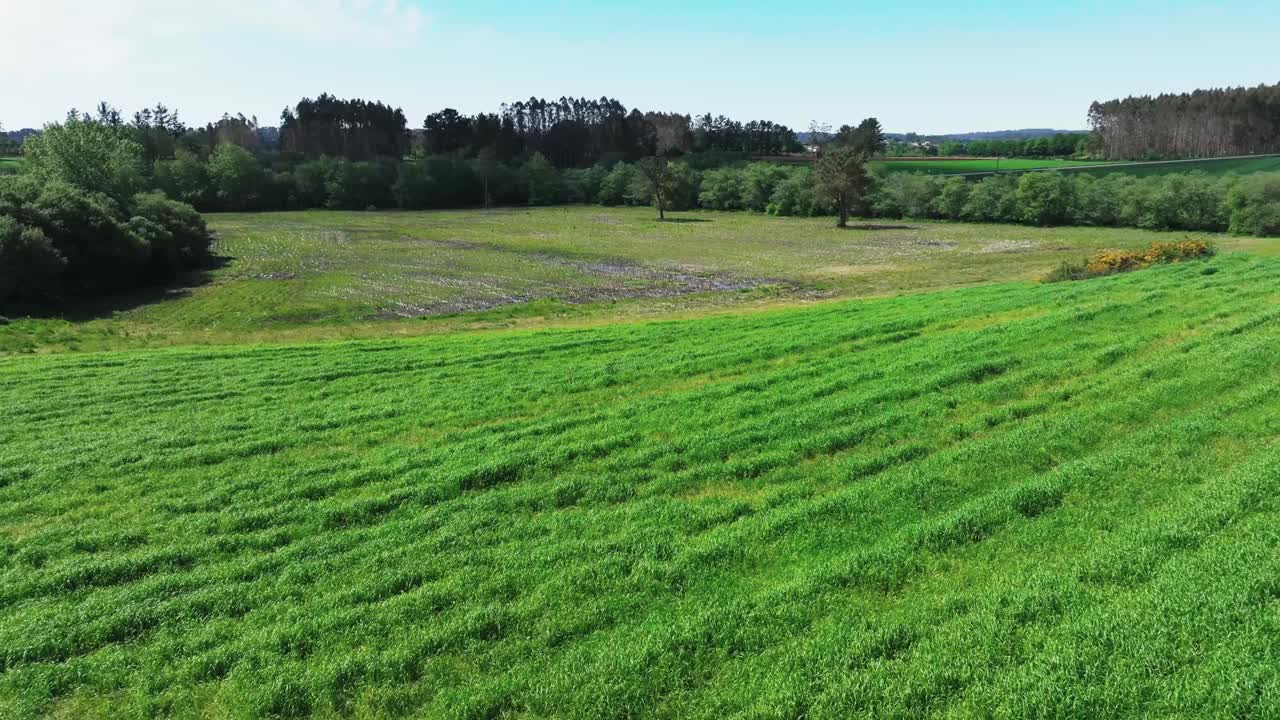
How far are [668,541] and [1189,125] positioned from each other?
172 meters

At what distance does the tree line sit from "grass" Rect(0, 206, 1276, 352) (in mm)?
79020

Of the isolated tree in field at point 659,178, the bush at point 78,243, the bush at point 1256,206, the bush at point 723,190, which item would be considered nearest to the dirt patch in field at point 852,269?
the bush at point 1256,206

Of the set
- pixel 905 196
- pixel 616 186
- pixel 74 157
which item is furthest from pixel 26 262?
pixel 616 186

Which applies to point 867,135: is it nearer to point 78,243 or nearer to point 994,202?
point 994,202

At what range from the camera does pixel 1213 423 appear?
11469mm

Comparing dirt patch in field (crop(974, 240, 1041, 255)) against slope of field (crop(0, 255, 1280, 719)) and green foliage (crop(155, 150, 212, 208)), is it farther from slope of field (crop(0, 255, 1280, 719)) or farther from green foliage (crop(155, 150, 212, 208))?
green foliage (crop(155, 150, 212, 208))

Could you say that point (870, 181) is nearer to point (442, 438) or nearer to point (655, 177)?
point (655, 177)

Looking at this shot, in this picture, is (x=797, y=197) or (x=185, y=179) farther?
(x=797, y=197)

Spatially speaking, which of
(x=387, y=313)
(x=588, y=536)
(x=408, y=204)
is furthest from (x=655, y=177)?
(x=588, y=536)

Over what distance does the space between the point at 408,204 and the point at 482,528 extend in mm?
124744

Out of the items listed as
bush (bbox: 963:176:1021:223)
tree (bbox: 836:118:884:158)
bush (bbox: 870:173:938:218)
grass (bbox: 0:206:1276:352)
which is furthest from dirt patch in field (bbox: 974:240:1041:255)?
tree (bbox: 836:118:884:158)

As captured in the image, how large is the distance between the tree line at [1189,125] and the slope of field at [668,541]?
151970mm

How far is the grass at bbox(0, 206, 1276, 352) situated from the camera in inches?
1406

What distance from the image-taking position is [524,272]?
56.0 metres
